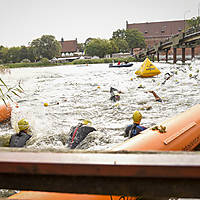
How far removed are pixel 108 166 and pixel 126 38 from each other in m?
72.4

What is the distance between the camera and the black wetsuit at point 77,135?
192 inches

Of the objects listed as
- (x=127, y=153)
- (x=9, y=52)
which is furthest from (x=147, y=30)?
(x=127, y=153)

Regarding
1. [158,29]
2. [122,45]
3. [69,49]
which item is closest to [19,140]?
[122,45]

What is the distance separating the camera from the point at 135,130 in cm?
415

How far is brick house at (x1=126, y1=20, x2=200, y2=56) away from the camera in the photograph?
76562 millimetres

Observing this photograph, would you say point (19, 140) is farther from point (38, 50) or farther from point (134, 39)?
point (38, 50)

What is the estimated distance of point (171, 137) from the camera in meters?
3.30

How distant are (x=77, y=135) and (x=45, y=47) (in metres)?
72.9

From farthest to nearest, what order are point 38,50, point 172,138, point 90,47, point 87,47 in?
point 38,50
point 87,47
point 90,47
point 172,138

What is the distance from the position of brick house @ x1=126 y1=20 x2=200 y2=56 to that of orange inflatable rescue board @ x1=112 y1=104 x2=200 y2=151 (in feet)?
252

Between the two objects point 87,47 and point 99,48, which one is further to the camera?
point 87,47

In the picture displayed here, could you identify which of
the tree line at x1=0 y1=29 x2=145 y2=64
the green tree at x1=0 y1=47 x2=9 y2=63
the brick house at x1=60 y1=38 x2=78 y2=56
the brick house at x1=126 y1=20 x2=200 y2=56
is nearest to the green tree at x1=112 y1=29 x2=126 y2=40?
the tree line at x1=0 y1=29 x2=145 y2=64

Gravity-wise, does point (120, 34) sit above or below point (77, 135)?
above

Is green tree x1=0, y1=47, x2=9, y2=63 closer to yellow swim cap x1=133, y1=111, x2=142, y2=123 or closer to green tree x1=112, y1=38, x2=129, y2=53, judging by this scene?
green tree x1=112, y1=38, x2=129, y2=53
